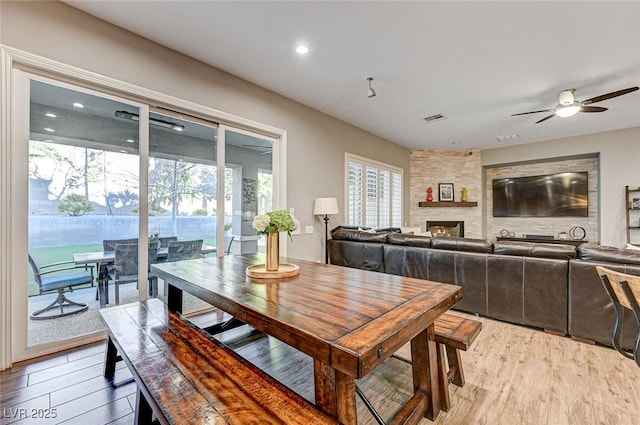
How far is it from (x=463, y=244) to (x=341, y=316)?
98.9 inches

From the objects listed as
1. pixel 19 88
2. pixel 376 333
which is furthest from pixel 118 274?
pixel 376 333

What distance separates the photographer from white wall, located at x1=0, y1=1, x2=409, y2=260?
214 centimetres

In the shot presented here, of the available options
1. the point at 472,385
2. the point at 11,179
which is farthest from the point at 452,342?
the point at 11,179

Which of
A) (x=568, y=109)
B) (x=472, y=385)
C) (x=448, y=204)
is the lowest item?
(x=472, y=385)

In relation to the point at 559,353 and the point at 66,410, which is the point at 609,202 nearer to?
the point at 559,353

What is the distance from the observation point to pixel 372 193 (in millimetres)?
5852

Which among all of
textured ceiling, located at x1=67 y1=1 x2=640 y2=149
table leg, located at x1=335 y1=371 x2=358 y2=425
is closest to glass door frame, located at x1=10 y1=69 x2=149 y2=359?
textured ceiling, located at x1=67 y1=1 x2=640 y2=149

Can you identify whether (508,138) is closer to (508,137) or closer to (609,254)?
(508,137)

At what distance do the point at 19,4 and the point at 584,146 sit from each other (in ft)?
27.8

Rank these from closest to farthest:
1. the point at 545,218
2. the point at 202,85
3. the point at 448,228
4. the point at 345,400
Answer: the point at 345,400 < the point at 202,85 < the point at 545,218 < the point at 448,228

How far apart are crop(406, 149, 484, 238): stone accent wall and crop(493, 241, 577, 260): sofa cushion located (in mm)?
4261

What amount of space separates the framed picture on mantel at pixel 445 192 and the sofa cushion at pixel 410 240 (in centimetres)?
401

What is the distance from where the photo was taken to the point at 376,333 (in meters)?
1.00

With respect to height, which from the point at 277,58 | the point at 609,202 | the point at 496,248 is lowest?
the point at 496,248
